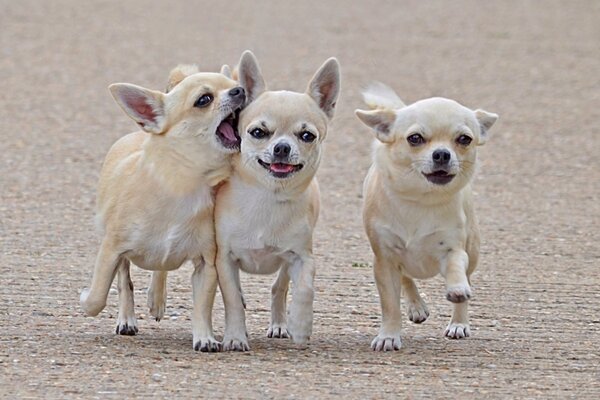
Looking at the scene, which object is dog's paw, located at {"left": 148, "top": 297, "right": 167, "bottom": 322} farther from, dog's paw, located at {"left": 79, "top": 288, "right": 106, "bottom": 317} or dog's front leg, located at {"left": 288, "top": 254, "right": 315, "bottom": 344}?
dog's front leg, located at {"left": 288, "top": 254, "right": 315, "bottom": 344}

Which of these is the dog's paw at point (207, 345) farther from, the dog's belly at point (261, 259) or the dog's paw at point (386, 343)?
the dog's paw at point (386, 343)

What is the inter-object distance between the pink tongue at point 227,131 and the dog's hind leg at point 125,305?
87cm

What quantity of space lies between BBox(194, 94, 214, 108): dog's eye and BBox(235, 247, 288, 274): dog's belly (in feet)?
2.55

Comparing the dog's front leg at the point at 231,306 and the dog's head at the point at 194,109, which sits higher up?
the dog's head at the point at 194,109

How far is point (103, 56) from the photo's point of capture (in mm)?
18500

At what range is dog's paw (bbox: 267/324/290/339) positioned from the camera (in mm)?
7852

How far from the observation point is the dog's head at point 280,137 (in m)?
7.11

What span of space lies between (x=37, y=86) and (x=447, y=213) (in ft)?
32.3

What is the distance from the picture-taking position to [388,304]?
7578 millimetres

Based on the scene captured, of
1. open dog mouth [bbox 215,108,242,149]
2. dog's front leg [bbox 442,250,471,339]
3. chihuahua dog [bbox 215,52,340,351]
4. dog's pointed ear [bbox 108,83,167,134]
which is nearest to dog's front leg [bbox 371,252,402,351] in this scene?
dog's front leg [bbox 442,250,471,339]

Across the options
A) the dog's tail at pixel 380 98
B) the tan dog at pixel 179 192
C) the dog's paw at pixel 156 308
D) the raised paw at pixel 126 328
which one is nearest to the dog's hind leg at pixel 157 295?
the dog's paw at pixel 156 308

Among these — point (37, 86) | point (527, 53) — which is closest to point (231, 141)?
point (37, 86)

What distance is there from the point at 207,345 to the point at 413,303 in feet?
4.96

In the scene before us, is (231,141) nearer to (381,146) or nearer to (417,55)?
(381,146)
